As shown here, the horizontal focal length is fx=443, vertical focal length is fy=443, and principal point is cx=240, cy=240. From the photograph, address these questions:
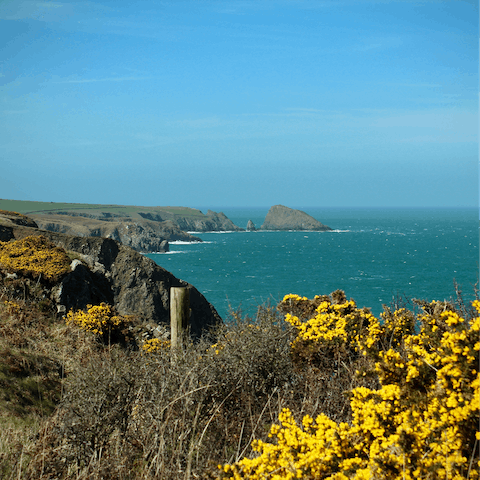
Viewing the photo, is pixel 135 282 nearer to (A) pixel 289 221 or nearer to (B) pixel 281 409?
(B) pixel 281 409

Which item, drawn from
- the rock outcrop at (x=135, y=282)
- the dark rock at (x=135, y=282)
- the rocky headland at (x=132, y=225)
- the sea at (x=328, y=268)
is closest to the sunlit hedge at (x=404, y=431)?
the rock outcrop at (x=135, y=282)

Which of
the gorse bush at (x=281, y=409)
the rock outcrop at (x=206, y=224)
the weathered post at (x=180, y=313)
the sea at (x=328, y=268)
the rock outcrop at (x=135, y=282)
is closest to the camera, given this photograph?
the gorse bush at (x=281, y=409)

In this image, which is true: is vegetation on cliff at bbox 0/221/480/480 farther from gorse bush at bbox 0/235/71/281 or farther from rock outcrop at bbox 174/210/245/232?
rock outcrop at bbox 174/210/245/232

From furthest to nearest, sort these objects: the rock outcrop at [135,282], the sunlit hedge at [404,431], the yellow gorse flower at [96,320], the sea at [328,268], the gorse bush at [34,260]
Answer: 1. the sea at [328,268]
2. the rock outcrop at [135,282]
3. the gorse bush at [34,260]
4. the yellow gorse flower at [96,320]
5. the sunlit hedge at [404,431]

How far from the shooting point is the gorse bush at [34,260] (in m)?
12.0

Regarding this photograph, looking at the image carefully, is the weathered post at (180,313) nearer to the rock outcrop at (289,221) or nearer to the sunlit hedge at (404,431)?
the sunlit hedge at (404,431)

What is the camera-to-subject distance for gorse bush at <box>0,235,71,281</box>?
12039 millimetres

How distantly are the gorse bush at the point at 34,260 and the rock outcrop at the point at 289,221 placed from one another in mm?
152807

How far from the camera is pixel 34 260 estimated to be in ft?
40.8

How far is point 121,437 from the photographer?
4707mm

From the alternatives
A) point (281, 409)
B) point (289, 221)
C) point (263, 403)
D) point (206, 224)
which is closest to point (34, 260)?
point (263, 403)

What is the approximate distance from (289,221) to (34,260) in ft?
535

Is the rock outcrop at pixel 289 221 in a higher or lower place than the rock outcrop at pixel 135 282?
higher

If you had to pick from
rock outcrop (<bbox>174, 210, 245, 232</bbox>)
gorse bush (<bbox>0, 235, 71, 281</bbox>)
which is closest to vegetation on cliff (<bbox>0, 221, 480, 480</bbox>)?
gorse bush (<bbox>0, 235, 71, 281</bbox>)
